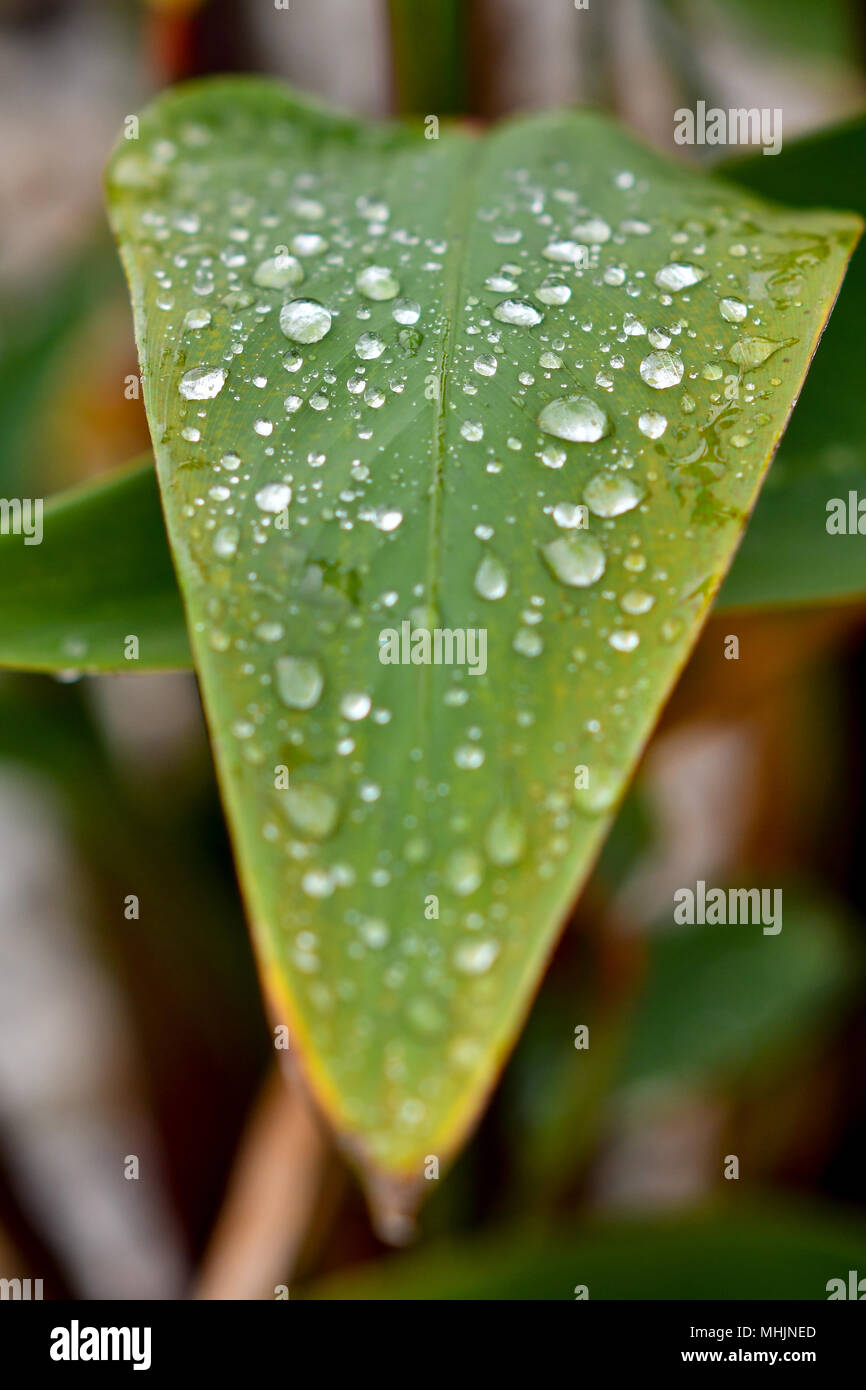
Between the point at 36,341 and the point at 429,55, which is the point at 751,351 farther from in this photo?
the point at 36,341

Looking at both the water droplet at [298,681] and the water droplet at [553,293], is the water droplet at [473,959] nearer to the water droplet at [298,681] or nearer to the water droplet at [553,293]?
the water droplet at [298,681]

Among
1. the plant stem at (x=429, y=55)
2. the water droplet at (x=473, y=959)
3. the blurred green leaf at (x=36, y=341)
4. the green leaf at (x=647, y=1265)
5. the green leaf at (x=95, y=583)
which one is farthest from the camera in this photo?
the blurred green leaf at (x=36, y=341)

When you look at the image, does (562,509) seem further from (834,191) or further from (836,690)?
(836,690)

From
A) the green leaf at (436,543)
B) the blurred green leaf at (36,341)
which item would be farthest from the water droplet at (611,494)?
the blurred green leaf at (36,341)

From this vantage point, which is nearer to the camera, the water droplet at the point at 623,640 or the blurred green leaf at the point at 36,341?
the water droplet at the point at 623,640

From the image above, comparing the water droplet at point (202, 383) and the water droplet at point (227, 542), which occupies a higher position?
the water droplet at point (202, 383)

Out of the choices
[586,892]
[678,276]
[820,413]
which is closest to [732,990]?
[586,892]
